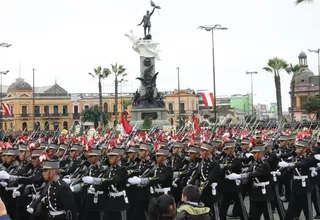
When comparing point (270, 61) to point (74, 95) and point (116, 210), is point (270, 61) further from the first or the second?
point (116, 210)

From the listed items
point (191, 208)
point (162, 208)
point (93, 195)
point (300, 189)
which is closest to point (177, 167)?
point (93, 195)

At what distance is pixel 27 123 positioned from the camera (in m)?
107

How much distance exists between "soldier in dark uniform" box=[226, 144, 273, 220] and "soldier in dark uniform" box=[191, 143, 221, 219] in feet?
1.31

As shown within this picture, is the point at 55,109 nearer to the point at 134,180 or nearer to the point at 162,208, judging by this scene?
the point at 134,180

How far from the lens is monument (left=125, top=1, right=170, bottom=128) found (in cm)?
5606

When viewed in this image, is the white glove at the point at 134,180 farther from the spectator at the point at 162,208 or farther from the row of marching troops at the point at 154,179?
the spectator at the point at 162,208

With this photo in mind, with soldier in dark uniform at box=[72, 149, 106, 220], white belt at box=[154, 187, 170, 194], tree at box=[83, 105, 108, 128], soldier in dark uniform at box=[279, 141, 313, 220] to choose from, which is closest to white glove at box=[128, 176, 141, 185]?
soldier in dark uniform at box=[72, 149, 106, 220]

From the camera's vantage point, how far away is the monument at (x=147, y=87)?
184ft

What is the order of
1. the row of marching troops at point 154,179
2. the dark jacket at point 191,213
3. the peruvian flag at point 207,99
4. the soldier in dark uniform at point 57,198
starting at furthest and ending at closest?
the peruvian flag at point 207,99 < the row of marching troops at point 154,179 < the soldier in dark uniform at point 57,198 < the dark jacket at point 191,213

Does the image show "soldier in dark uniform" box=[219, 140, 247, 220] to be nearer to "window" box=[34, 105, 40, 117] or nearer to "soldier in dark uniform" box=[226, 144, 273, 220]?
"soldier in dark uniform" box=[226, 144, 273, 220]

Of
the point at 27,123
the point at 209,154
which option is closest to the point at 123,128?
the point at 209,154

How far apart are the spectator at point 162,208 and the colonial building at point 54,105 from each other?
320ft

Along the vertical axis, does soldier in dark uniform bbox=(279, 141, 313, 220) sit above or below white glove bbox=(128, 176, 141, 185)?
below

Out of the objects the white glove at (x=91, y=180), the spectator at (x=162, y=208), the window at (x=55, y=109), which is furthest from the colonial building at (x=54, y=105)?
the spectator at (x=162, y=208)
